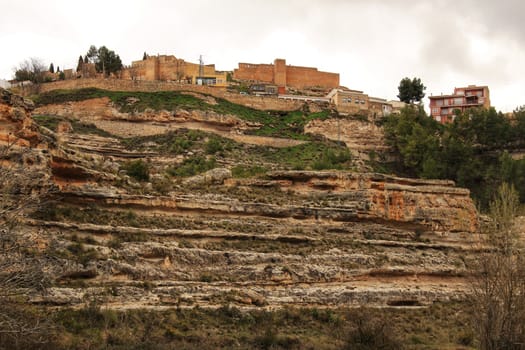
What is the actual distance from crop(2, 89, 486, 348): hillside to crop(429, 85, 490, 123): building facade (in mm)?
35434

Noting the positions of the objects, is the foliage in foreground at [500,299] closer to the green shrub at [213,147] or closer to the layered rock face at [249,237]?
the layered rock face at [249,237]

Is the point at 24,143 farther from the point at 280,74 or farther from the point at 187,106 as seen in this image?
the point at 280,74

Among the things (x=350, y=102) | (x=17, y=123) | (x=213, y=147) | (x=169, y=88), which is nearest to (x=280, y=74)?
(x=350, y=102)

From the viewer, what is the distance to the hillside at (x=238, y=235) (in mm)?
21719

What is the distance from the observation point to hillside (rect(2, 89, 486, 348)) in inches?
855

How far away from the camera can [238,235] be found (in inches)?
1034

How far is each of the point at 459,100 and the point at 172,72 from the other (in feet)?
102

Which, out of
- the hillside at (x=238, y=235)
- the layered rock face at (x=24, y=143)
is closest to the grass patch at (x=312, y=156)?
the hillside at (x=238, y=235)

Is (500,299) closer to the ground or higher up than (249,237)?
closer to the ground

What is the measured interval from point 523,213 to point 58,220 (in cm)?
3021

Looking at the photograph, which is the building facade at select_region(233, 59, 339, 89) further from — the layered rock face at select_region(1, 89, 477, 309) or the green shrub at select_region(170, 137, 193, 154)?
the layered rock face at select_region(1, 89, 477, 309)

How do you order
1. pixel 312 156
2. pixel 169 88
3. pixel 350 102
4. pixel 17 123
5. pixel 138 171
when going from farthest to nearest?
pixel 350 102 < pixel 169 88 < pixel 312 156 < pixel 138 171 < pixel 17 123

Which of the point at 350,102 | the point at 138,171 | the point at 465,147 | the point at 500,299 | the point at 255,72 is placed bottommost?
the point at 500,299

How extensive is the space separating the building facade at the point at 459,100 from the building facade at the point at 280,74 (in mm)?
13703
